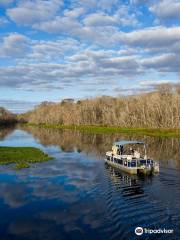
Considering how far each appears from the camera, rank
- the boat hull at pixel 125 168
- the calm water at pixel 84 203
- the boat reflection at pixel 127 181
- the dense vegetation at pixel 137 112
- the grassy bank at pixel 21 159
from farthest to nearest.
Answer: the dense vegetation at pixel 137 112 < the grassy bank at pixel 21 159 < the boat hull at pixel 125 168 < the boat reflection at pixel 127 181 < the calm water at pixel 84 203

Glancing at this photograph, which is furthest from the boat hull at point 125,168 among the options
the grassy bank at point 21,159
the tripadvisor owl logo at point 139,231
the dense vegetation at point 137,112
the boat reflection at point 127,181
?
the dense vegetation at point 137,112

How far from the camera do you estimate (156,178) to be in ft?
131

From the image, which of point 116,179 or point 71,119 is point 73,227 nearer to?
point 116,179

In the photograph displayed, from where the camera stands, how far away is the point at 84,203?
29.5m

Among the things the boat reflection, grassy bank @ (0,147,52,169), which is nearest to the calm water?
the boat reflection

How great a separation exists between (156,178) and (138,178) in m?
2.32

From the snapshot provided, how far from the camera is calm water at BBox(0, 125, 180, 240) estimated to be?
75.7 feet

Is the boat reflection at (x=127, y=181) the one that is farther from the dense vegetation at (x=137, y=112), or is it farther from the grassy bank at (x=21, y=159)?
the dense vegetation at (x=137, y=112)

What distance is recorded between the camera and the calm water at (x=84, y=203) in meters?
23.1

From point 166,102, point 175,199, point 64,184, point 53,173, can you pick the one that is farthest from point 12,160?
point 166,102
